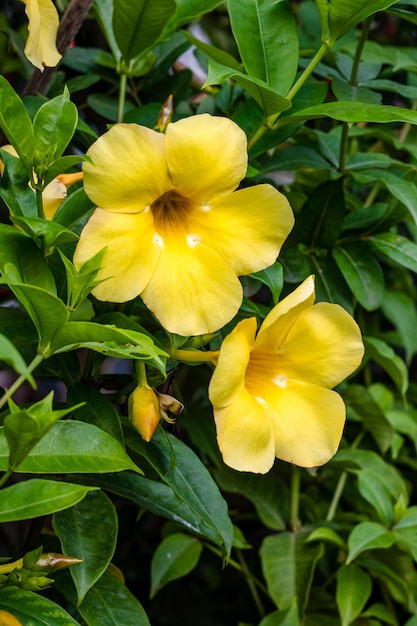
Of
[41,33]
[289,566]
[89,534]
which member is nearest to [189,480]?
[89,534]

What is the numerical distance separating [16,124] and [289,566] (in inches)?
32.3

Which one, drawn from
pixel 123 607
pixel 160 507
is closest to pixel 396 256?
pixel 160 507

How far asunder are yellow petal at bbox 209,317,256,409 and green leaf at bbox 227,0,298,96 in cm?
33

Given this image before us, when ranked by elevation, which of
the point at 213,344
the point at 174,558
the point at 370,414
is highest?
the point at 213,344

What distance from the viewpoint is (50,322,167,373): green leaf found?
650 mm

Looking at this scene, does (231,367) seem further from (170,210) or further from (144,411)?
(170,210)

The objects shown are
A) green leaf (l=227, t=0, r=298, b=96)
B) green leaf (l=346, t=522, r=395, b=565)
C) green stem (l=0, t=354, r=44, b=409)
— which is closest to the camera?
green stem (l=0, t=354, r=44, b=409)

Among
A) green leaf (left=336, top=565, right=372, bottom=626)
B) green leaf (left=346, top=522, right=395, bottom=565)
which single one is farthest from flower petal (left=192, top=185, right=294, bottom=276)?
green leaf (left=336, top=565, right=372, bottom=626)

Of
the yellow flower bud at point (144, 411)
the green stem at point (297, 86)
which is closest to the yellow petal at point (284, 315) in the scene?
the yellow flower bud at point (144, 411)

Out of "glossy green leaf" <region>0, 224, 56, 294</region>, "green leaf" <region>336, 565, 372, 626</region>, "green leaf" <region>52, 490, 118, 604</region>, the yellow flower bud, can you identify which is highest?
"glossy green leaf" <region>0, 224, 56, 294</region>

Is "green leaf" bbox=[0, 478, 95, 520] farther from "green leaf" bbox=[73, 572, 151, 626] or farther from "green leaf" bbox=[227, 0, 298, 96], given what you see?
"green leaf" bbox=[227, 0, 298, 96]

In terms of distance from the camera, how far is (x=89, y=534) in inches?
32.5

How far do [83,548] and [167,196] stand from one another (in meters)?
0.39

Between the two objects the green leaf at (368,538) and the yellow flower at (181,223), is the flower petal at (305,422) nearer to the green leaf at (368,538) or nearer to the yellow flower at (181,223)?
the yellow flower at (181,223)
